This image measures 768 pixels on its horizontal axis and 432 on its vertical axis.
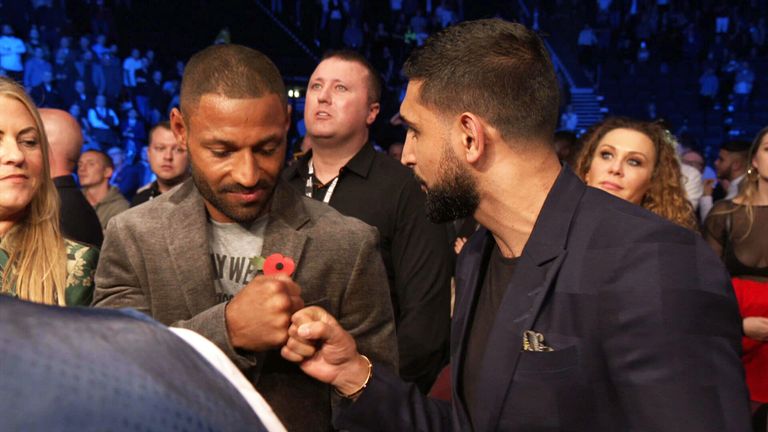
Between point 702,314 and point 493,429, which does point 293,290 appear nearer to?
point 493,429

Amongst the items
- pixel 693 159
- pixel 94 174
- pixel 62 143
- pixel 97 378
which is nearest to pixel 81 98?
pixel 94 174

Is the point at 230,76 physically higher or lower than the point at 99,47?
higher

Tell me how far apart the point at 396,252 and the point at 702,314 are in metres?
1.99

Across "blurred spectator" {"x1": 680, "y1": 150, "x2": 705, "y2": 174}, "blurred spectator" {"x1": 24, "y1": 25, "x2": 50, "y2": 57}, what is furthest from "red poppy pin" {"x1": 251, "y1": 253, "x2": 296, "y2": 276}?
"blurred spectator" {"x1": 24, "y1": 25, "x2": 50, "y2": 57}

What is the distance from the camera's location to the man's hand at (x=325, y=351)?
4.54ft

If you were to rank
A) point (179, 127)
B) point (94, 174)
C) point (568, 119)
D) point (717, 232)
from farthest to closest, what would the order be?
point (568, 119), point (94, 174), point (717, 232), point (179, 127)

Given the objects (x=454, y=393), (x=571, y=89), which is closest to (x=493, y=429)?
(x=454, y=393)

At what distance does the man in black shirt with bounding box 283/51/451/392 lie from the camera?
123 inches

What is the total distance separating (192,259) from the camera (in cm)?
161

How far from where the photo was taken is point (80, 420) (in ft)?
1.33

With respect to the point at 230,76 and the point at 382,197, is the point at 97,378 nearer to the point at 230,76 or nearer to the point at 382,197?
the point at 230,76

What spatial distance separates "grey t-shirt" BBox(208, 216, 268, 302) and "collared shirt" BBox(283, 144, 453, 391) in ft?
4.82

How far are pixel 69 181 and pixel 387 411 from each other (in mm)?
2163

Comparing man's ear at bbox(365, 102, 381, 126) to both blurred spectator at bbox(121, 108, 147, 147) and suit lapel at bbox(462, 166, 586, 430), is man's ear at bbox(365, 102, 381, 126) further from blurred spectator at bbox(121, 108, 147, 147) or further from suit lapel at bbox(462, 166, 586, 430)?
blurred spectator at bbox(121, 108, 147, 147)
